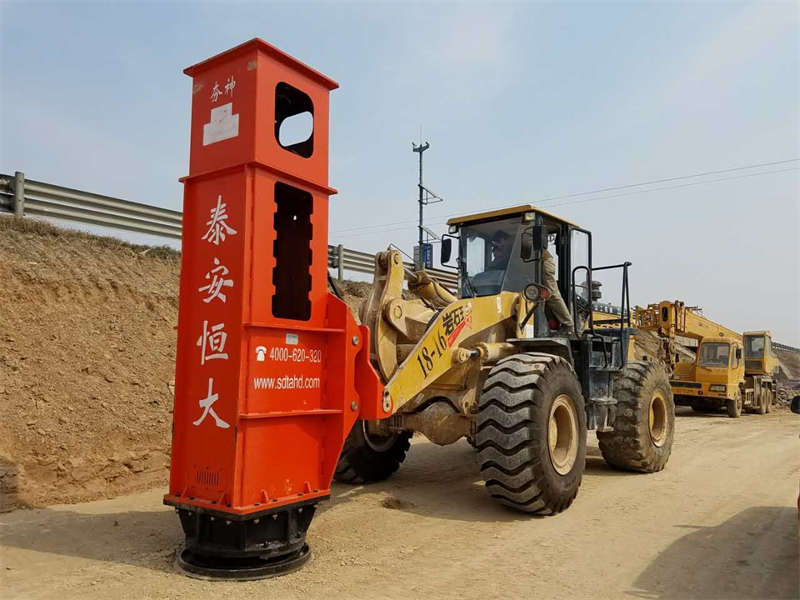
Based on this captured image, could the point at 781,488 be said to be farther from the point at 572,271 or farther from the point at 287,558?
the point at 287,558

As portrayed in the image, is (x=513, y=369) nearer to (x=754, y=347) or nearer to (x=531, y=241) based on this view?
(x=531, y=241)

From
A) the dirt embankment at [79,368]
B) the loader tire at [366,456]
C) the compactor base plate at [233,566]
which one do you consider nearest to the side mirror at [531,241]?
the loader tire at [366,456]

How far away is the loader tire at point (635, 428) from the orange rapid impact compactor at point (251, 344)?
473 centimetres

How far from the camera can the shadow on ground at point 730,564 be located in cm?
415

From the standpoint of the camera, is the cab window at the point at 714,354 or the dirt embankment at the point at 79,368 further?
the cab window at the point at 714,354

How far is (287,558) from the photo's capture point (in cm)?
437

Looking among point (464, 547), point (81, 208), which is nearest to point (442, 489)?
point (464, 547)

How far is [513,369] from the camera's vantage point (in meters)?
6.12

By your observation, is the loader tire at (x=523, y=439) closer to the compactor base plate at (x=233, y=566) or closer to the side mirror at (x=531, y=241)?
the side mirror at (x=531, y=241)

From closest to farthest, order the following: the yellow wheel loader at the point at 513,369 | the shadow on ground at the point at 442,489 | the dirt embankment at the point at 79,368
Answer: the yellow wheel loader at the point at 513,369 < the shadow on ground at the point at 442,489 < the dirt embankment at the point at 79,368

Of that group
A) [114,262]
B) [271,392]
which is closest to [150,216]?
[114,262]

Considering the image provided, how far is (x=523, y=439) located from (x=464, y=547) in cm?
116

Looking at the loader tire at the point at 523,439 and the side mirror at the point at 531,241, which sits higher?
the side mirror at the point at 531,241

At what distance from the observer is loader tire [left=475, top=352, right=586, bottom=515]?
5.70m
